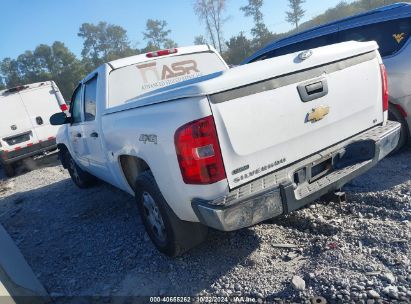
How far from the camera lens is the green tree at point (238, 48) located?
4116 centimetres

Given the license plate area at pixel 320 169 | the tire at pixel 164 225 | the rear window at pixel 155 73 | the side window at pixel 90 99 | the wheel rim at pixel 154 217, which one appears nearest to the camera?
the license plate area at pixel 320 169

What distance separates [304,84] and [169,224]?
63.5 inches

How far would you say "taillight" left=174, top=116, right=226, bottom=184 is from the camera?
240 cm

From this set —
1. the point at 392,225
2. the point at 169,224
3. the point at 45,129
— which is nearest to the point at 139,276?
the point at 169,224

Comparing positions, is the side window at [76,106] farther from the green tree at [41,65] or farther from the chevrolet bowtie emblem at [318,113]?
the green tree at [41,65]

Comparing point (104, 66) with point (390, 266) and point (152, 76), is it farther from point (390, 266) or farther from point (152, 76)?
point (390, 266)

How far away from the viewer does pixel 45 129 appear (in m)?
10.1

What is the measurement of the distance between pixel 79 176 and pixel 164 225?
3.88 meters

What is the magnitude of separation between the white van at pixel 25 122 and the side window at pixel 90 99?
18.9ft

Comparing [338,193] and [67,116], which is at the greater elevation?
[67,116]

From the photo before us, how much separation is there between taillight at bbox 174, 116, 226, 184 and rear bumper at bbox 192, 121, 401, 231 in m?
0.19

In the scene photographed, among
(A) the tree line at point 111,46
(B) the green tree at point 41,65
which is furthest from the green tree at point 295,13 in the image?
(B) the green tree at point 41,65

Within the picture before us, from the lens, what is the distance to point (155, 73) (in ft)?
15.2

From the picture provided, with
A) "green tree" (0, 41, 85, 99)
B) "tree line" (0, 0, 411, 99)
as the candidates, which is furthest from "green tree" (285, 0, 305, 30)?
"green tree" (0, 41, 85, 99)
